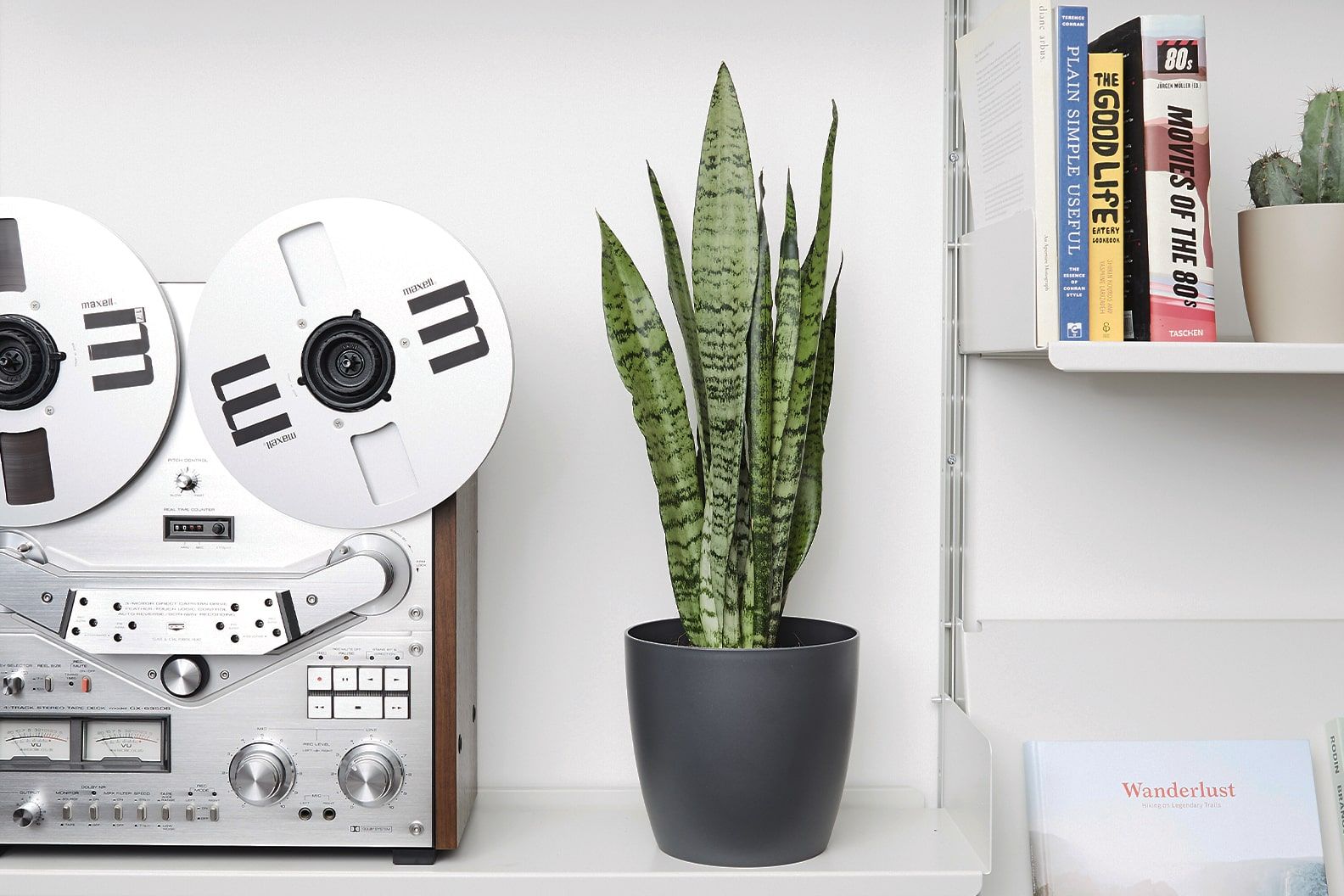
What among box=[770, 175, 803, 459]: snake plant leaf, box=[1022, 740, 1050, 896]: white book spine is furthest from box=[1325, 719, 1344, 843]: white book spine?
box=[770, 175, 803, 459]: snake plant leaf

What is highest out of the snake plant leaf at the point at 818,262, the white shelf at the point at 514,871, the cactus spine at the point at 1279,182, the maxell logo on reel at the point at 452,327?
the cactus spine at the point at 1279,182

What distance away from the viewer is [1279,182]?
0.89 m

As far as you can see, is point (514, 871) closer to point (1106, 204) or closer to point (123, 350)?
point (123, 350)

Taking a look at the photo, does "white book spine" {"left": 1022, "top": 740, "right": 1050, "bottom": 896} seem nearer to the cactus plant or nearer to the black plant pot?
the black plant pot

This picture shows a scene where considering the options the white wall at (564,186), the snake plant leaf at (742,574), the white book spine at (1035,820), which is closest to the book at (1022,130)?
the white wall at (564,186)

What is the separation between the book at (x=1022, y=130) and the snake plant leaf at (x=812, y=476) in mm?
168

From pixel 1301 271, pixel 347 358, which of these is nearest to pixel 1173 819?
pixel 1301 271

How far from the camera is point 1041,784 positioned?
989 mm

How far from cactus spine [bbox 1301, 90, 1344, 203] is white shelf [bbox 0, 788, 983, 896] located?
1.98ft

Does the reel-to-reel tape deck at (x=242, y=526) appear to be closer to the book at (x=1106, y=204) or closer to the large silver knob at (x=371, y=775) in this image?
the large silver knob at (x=371, y=775)

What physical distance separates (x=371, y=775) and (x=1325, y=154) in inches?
35.1

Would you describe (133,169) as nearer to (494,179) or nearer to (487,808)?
(494,179)

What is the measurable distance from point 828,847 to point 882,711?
188mm

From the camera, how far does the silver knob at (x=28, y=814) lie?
858 mm
